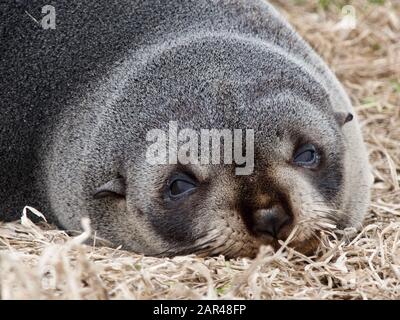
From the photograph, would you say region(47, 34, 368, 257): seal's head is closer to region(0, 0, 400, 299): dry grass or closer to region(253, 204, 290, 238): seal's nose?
region(253, 204, 290, 238): seal's nose

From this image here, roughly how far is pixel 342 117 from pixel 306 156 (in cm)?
65

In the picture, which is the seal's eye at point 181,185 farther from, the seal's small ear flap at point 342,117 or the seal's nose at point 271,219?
the seal's small ear flap at point 342,117

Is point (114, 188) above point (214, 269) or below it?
above

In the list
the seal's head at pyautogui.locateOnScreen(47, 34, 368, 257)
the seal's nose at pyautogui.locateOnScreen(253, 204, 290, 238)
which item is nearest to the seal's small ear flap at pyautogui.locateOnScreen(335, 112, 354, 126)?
the seal's head at pyautogui.locateOnScreen(47, 34, 368, 257)

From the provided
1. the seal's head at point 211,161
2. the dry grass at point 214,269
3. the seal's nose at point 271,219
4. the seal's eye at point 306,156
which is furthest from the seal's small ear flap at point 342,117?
the seal's nose at point 271,219

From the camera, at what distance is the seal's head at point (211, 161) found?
192 inches

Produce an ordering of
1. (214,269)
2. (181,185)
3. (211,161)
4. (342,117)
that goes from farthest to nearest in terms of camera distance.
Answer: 1. (342,117)
2. (181,185)
3. (211,161)
4. (214,269)

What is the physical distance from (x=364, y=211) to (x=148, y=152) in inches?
68.4

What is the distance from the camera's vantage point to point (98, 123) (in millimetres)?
5680

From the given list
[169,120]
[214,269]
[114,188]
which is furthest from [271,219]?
[114,188]

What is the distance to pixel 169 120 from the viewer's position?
203 inches

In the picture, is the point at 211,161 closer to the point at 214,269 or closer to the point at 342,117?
the point at 214,269

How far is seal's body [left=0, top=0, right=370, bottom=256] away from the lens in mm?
4965
